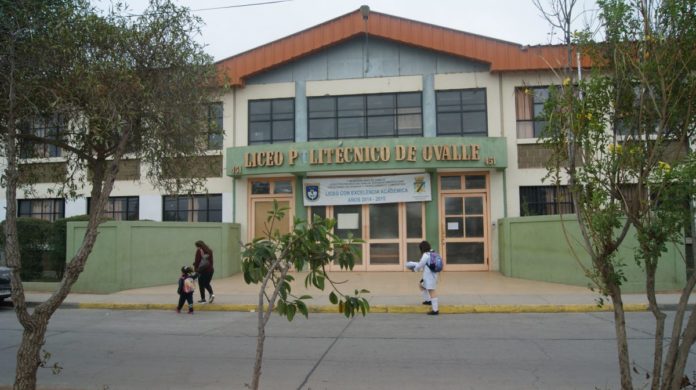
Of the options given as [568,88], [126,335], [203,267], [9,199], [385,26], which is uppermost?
[385,26]

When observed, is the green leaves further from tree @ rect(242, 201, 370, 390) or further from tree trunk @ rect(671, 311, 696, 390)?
tree trunk @ rect(671, 311, 696, 390)

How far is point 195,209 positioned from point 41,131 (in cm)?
1201

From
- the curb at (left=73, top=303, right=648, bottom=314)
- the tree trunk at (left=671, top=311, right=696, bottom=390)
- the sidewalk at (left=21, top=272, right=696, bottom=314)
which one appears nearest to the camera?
the tree trunk at (left=671, top=311, right=696, bottom=390)

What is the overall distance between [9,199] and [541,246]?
13.8 meters

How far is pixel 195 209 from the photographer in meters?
18.9

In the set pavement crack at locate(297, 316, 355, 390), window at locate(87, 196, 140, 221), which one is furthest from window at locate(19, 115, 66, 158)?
window at locate(87, 196, 140, 221)

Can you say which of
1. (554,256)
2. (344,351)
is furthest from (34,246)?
(554,256)

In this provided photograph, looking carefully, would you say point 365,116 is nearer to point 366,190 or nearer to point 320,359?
point 366,190

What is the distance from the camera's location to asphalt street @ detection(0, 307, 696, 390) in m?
6.36

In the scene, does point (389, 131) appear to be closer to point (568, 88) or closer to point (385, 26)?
point (385, 26)

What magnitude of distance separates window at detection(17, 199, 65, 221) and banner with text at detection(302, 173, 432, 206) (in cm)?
899

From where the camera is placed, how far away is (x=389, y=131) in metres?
18.2

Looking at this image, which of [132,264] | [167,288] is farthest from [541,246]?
[132,264]

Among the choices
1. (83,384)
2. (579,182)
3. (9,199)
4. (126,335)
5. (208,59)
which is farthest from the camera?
(126,335)
